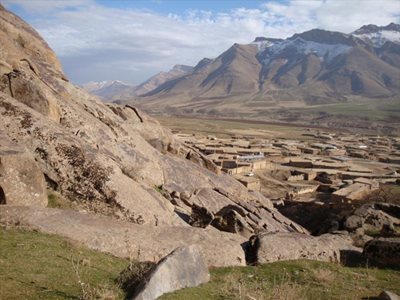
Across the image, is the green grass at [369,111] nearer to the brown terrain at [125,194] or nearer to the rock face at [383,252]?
the brown terrain at [125,194]

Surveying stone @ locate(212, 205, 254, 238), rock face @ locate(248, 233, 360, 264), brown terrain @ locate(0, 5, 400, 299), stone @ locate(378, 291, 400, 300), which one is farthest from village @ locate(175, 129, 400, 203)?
stone @ locate(378, 291, 400, 300)

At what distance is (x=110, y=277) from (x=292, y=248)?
676cm

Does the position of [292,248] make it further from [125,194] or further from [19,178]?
[19,178]

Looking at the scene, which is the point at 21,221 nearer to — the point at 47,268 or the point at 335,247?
the point at 47,268

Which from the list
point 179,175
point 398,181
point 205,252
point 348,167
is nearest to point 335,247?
point 205,252

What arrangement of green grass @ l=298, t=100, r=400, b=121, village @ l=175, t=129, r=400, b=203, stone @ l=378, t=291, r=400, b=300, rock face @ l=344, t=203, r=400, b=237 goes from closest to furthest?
stone @ l=378, t=291, r=400, b=300, rock face @ l=344, t=203, r=400, b=237, village @ l=175, t=129, r=400, b=203, green grass @ l=298, t=100, r=400, b=121

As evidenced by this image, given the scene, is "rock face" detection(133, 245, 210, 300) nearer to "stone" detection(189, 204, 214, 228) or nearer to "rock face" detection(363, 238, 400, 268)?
"rock face" detection(363, 238, 400, 268)

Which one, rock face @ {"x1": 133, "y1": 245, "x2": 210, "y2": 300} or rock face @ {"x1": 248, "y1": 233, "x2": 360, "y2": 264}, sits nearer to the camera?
rock face @ {"x1": 133, "y1": 245, "x2": 210, "y2": 300}

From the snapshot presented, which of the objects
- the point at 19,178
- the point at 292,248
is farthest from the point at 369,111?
the point at 19,178

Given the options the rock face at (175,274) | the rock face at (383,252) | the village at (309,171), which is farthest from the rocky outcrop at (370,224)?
the rock face at (175,274)

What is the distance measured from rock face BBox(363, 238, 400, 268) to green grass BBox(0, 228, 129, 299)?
7.60 m

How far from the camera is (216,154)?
57.2 metres

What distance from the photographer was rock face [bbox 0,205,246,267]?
36.2 feet

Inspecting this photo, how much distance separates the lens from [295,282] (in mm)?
10195
